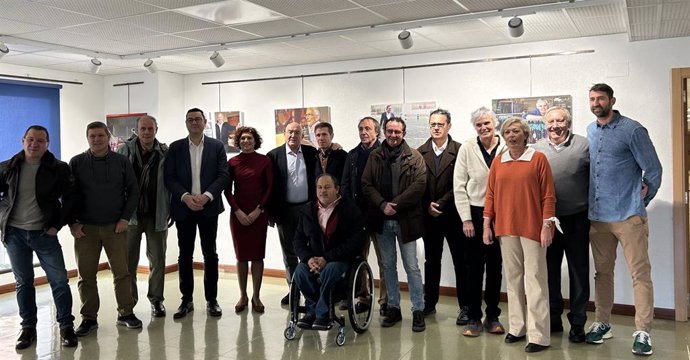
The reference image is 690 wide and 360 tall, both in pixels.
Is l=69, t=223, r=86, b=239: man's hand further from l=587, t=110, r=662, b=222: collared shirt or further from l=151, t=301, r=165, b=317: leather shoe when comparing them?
l=587, t=110, r=662, b=222: collared shirt

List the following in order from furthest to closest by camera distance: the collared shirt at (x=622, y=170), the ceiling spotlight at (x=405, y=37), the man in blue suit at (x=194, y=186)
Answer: the man in blue suit at (x=194, y=186) → the ceiling spotlight at (x=405, y=37) → the collared shirt at (x=622, y=170)

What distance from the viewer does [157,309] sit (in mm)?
5195

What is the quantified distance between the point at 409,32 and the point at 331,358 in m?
2.59

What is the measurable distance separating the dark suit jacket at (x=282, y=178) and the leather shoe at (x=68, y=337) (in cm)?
178

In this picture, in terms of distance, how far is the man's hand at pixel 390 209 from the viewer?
4461 millimetres

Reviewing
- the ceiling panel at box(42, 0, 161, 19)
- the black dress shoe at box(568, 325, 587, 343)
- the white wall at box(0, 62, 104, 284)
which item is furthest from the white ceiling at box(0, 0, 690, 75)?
the black dress shoe at box(568, 325, 587, 343)

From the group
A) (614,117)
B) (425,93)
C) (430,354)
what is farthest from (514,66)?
(430,354)

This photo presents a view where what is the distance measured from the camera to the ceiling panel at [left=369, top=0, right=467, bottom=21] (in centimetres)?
422

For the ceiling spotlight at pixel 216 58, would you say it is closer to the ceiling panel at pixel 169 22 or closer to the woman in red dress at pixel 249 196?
the ceiling panel at pixel 169 22

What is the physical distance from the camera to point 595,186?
159 inches

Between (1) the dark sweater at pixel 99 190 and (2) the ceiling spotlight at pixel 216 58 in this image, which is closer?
(1) the dark sweater at pixel 99 190

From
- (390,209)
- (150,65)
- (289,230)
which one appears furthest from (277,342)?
(150,65)

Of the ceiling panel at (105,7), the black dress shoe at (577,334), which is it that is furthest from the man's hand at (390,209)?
the ceiling panel at (105,7)

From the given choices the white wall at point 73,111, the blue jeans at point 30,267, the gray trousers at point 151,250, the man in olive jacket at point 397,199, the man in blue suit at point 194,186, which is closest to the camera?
the blue jeans at point 30,267
